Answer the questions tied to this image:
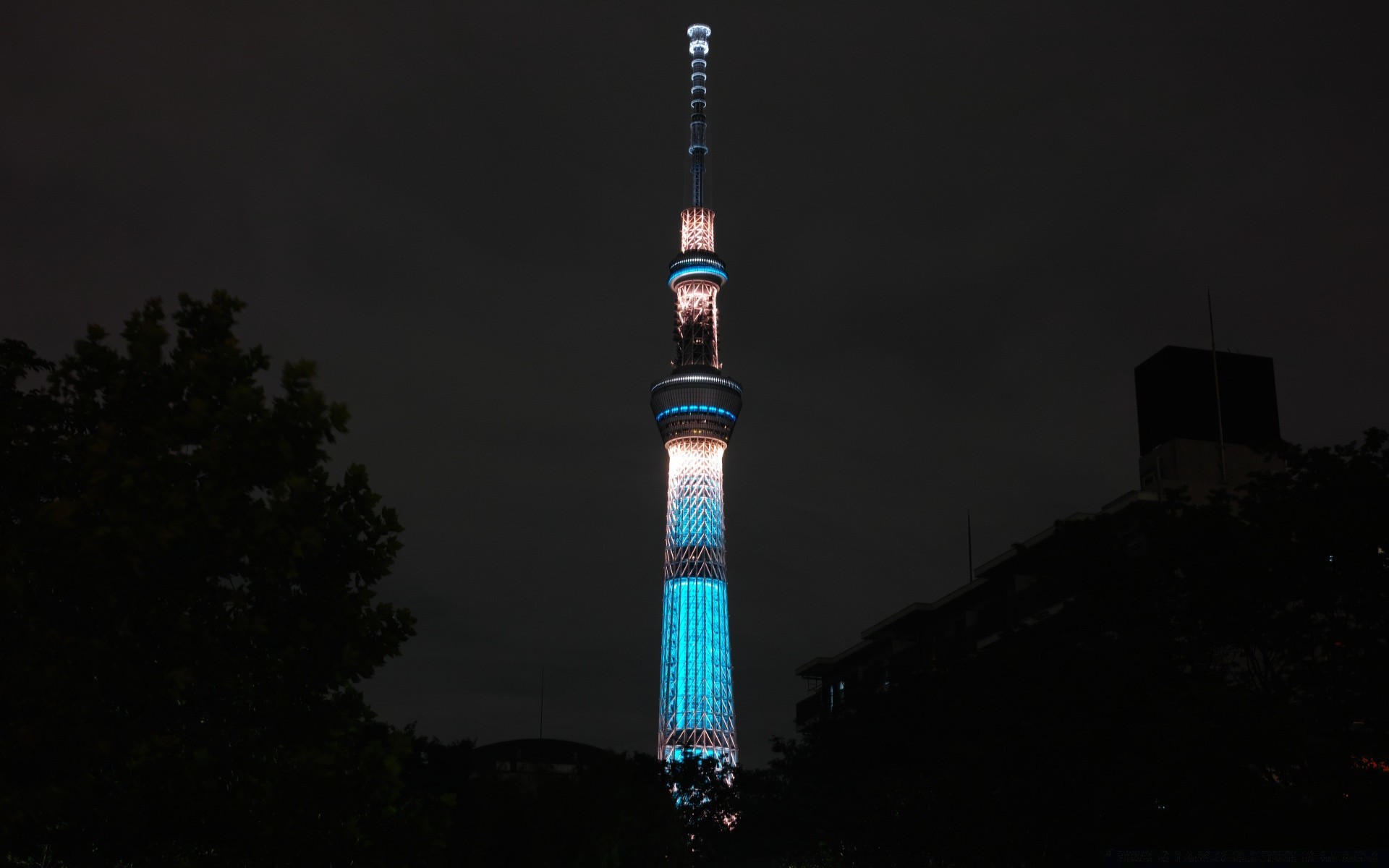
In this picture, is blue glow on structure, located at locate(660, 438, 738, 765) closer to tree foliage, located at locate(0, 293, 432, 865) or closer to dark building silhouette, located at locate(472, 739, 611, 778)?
dark building silhouette, located at locate(472, 739, 611, 778)

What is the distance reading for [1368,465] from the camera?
1180 inches

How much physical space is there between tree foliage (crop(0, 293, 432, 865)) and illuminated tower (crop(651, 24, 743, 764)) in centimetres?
9665

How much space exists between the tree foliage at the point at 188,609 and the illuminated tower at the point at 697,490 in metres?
96.7

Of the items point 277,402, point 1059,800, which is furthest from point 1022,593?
point 277,402

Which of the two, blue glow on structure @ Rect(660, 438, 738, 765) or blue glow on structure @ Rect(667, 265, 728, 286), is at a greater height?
blue glow on structure @ Rect(667, 265, 728, 286)

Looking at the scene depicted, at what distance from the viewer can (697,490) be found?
13288cm

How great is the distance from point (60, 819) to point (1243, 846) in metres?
21.8

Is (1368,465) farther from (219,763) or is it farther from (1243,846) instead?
(219,763)

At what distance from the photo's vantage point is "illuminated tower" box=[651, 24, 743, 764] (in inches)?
4985

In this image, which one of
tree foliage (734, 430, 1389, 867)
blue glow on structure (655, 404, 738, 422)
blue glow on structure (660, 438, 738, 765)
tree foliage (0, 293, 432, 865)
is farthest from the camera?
blue glow on structure (655, 404, 738, 422)

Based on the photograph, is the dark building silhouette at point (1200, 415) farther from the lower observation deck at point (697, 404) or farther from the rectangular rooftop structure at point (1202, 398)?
the lower observation deck at point (697, 404)

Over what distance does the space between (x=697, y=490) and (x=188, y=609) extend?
11256cm

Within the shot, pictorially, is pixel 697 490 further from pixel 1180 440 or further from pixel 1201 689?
pixel 1201 689

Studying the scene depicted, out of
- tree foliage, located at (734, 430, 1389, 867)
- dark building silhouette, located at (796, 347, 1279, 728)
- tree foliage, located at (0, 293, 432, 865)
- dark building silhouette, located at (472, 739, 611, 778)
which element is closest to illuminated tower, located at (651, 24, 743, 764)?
dark building silhouette, located at (472, 739, 611, 778)
